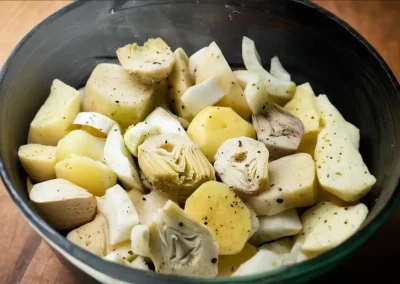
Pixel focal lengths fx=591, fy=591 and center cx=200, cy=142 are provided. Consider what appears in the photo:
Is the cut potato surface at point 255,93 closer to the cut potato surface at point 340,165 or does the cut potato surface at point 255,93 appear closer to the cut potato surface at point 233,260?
the cut potato surface at point 340,165

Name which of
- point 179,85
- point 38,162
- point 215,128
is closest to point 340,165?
point 215,128

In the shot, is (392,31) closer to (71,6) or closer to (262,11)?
(262,11)

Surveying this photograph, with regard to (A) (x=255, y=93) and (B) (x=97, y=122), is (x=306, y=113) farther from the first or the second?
(B) (x=97, y=122)

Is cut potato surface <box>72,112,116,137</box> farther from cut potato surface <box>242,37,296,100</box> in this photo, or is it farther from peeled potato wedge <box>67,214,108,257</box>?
cut potato surface <box>242,37,296,100</box>

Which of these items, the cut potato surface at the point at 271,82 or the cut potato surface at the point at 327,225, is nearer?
the cut potato surface at the point at 327,225

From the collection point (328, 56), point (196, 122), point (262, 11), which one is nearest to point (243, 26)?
point (262, 11)

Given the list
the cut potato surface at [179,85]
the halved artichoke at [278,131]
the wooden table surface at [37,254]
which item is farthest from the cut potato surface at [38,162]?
the halved artichoke at [278,131]

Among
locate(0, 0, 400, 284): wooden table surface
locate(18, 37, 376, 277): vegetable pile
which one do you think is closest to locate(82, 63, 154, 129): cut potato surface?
locate(18, 37, 376, 277): vegetable pile
